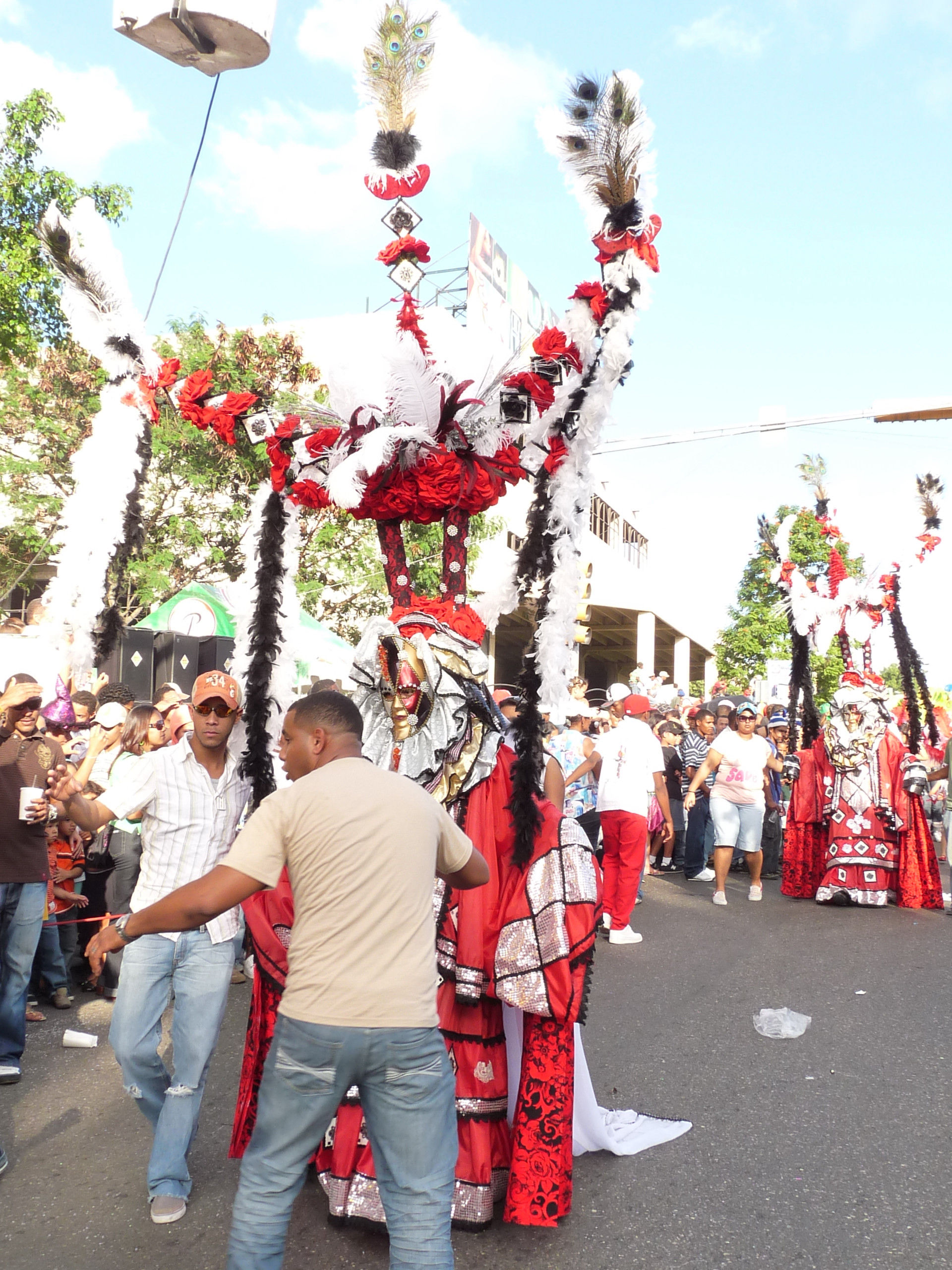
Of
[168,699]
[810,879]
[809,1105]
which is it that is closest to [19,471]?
[168,699]

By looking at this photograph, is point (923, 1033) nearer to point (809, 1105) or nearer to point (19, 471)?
point (809, 1105)

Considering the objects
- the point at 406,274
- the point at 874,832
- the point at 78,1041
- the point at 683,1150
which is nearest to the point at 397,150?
the point at 406,274

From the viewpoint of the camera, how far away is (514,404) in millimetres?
3689

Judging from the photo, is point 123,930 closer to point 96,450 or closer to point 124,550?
point 124,550

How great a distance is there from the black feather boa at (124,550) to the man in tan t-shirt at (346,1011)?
183cm

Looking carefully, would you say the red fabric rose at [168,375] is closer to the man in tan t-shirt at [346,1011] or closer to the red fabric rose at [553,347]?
the red fabric rose at [553,347]

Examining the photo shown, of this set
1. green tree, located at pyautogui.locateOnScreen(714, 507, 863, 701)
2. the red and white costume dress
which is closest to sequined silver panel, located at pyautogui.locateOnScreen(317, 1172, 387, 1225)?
the red and white costume dress

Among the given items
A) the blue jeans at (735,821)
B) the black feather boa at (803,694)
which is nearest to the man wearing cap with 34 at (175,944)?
the blue jeans at (735,821)

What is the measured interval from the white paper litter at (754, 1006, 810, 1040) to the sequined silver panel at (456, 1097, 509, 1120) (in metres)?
2.42

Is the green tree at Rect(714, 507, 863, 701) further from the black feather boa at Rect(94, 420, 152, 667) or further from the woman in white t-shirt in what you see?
the black feather boa at Rect(94, 420, 152, 667)

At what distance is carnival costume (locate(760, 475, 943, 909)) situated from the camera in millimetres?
9242

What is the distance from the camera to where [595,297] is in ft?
12.1

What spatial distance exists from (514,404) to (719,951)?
4.84m

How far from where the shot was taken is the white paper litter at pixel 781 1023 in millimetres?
5246
